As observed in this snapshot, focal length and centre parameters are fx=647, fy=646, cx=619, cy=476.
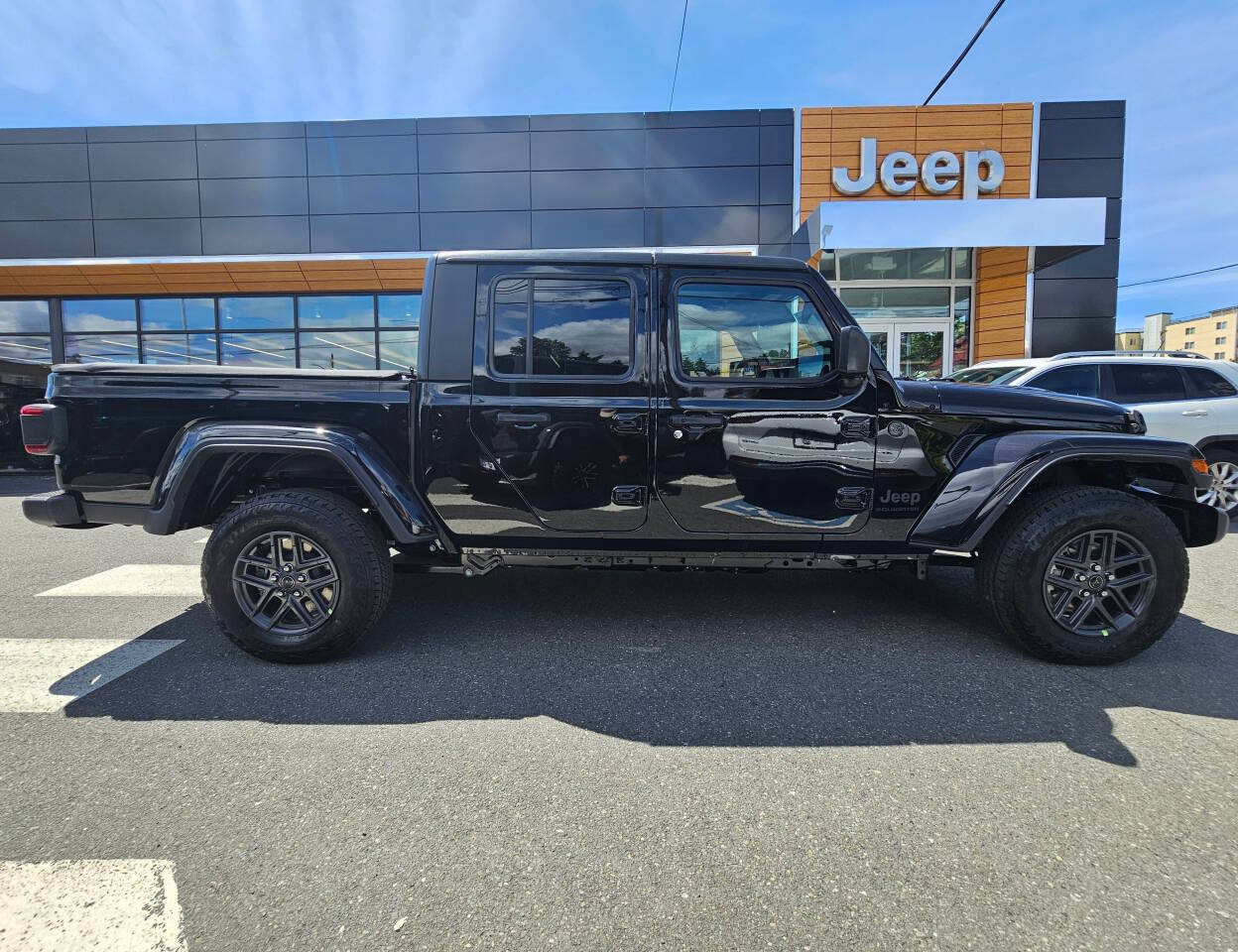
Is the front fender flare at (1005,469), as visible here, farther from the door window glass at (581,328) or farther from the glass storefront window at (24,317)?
the glass storefront window at (24,317)

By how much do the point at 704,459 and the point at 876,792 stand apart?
5.24ft

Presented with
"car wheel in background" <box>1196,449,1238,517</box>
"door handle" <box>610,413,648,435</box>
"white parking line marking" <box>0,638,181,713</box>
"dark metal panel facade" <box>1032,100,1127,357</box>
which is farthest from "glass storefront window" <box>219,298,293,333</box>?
"car wheel in background" <box>1196,449,1238,517</box>

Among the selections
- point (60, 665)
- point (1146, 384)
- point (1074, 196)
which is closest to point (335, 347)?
point (60, 665)

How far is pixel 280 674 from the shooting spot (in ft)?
10.3

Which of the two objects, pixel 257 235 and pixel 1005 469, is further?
pixel 257 235

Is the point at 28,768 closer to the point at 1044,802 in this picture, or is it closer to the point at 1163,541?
the point at 1044,802

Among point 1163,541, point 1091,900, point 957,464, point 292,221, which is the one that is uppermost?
point 292,221

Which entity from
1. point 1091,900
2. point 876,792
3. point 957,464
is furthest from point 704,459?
point 1091,900

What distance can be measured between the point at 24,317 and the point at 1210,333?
131 m

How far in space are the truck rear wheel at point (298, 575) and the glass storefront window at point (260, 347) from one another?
12.1m

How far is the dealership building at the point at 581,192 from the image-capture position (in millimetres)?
12023

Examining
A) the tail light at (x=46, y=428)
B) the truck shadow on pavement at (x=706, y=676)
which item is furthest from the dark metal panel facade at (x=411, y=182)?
the tail light at (x=46, y=428)

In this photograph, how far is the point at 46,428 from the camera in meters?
3.14

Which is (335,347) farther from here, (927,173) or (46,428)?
(927,173)
